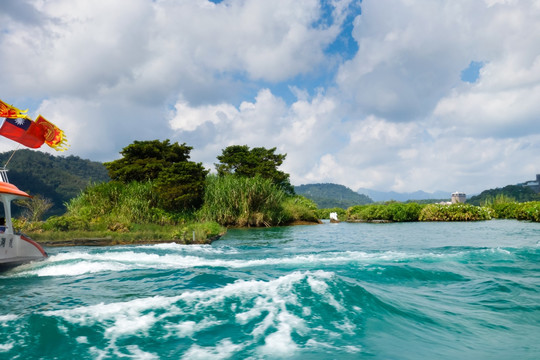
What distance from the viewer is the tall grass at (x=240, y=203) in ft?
109

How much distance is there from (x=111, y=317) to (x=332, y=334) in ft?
11.0

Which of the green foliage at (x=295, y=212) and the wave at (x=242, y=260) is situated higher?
the green foliage at (x=295, y=212)

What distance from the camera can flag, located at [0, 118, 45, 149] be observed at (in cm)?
1346

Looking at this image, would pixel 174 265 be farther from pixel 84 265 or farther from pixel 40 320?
pixel 40 320

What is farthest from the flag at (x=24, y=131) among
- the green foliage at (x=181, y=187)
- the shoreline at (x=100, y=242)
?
the green foliage at (x=181, y=187)

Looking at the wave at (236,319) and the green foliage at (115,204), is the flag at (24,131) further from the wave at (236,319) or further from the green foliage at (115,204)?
the green foliage at (115,204)

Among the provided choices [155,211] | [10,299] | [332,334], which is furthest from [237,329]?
[155,211]

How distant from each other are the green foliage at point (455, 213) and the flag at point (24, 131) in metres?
39.2

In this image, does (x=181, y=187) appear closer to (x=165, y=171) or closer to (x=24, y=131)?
(x=165, y=171)

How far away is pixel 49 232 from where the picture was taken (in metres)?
21.6

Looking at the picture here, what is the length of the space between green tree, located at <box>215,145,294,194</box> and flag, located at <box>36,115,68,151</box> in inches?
1197

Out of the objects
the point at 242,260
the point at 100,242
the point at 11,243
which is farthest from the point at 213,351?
the point at 100,242

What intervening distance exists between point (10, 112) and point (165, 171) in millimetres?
22124

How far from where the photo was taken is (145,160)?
136ft
